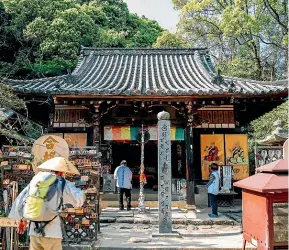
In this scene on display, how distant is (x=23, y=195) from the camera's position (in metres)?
4.73

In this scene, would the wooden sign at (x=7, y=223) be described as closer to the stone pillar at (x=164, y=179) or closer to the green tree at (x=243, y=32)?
the stone pillar at (x=164, y=179)

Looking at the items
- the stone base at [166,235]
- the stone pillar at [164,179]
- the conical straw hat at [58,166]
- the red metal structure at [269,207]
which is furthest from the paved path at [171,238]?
the conical straw hat at [58,166]

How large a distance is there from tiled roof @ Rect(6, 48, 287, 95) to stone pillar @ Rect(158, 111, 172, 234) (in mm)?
2497

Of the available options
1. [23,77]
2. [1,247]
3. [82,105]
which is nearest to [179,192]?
[82,105]

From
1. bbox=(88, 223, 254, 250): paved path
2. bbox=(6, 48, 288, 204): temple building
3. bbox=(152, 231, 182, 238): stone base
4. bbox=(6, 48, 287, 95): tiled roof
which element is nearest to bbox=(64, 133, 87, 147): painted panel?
bbox=(6, 48, 288, 204): temple building

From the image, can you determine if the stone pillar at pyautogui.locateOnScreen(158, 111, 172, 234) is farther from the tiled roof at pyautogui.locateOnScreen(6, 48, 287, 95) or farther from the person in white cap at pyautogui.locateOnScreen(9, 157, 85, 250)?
the person in white cap at pyautogui.locateOnScreen(9, 157, 85, 250)

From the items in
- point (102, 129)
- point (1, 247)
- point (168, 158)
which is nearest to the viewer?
point (1, 247)

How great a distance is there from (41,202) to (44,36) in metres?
26.3

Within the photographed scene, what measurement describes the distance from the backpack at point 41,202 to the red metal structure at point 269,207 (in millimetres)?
2861

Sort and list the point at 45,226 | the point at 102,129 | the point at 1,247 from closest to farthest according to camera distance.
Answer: the point at 45,226 < the point at 1,247 < the point at 102,129

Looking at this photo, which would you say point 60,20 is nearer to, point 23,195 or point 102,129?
point 102,129

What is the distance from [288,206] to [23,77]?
25887 mm

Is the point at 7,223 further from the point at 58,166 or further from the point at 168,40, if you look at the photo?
the point at 168,40

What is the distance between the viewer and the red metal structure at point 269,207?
509 cm
